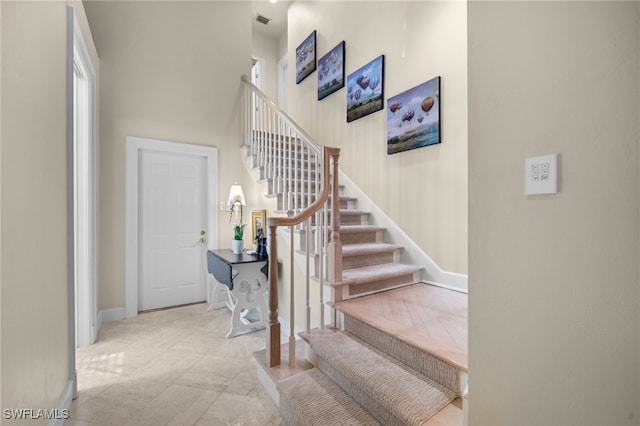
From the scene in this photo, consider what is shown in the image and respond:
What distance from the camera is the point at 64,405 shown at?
172 centimetres

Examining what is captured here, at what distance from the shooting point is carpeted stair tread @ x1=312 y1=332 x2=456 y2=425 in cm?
138

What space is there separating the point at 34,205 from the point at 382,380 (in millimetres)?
1916

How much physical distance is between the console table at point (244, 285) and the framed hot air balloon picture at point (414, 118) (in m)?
1.90

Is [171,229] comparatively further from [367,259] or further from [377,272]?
[377,272]

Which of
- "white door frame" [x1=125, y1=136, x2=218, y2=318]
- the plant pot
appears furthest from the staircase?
"white door frame" [x1=125, y1=136, x2=218, y2=318]

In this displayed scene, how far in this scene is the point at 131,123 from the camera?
3.42 metres

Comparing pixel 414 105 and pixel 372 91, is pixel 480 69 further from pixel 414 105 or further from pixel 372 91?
pixel 372 91

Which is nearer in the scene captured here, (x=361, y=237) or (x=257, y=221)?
(x=361, y=237)

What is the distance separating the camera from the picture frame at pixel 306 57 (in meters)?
4.41

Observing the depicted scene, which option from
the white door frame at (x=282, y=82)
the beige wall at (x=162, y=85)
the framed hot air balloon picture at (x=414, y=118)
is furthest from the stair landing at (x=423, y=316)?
the white door frame at (x=282, y=82)

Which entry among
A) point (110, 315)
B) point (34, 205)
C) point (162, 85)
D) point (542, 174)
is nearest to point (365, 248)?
point (542, 174)

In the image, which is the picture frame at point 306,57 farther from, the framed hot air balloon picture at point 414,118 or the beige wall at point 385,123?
the framed hot air balloon picture at point 414,118

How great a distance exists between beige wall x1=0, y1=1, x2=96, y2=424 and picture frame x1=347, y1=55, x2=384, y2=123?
2709 mm

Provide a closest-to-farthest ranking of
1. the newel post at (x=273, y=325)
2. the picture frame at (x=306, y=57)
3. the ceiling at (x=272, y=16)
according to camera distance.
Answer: the newel post at (x=273, y=325), the picture frame at (x=306, y=57), the ceiling at (x=272, y=16)
